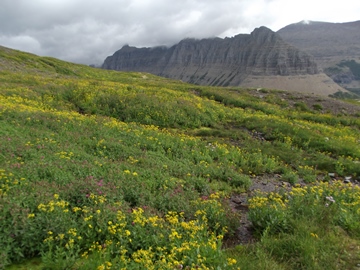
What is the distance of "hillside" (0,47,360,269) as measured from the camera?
20.0 feet

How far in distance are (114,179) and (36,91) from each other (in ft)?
56.0

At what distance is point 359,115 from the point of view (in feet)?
99.9

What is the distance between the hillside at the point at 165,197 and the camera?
20.0 ft

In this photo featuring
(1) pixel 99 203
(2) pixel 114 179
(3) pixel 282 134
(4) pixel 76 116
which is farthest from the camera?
(3) pixel 282 134

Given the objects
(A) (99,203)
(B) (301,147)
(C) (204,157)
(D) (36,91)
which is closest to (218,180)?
(C) (204,157)

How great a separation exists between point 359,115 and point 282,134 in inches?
624

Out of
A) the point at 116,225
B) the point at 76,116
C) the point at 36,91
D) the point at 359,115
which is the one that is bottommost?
the point at 359,115

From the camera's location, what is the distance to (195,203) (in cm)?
878

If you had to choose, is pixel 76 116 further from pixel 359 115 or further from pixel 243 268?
pixel 359 115

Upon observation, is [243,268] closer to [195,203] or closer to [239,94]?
[195,203]

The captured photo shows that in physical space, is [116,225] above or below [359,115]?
above

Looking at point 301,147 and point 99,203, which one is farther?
point 301,147

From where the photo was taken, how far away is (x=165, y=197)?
8.85m

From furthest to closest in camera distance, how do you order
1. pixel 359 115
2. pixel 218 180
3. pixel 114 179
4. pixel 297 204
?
pixel 359 115 → pixel 218 180 → pixel 114 179 → pixel 297 204
